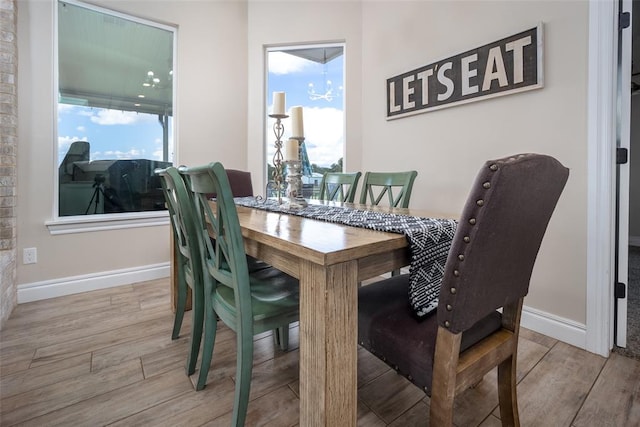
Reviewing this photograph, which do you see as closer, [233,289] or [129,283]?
[233,289]

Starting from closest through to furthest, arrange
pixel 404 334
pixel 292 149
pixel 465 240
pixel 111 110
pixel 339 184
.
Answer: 1. pixel 465 240
2. pixel 404 334
3. pixel 292 149
4. pixel 339 184
5. pixel 111 110

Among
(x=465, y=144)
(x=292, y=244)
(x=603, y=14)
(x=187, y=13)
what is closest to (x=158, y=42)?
(x=187, y=13)

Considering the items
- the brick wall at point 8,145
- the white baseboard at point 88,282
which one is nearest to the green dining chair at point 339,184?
the white baseboard at point 88,282

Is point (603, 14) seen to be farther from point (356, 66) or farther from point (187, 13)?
point (187, 13)

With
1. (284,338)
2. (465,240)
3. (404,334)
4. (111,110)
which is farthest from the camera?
(111,110)

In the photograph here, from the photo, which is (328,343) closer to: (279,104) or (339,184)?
(279,104)

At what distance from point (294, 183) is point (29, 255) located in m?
2.20

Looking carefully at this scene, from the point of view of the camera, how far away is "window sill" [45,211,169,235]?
2438 mm

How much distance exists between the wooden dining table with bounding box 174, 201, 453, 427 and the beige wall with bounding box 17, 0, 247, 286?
8.01 ft

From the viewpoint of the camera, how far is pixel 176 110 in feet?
9.75

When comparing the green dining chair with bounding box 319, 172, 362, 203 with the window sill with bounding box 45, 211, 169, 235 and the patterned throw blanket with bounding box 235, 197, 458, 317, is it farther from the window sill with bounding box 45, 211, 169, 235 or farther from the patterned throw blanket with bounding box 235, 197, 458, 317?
the window sill with bounding box 45, 211, 169, 235

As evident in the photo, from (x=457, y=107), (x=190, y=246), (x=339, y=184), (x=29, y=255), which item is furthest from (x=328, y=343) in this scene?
(x=29, y=255)

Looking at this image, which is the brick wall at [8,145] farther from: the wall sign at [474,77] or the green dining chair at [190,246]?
the wall sign at [474,77]

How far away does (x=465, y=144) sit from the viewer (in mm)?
2209
